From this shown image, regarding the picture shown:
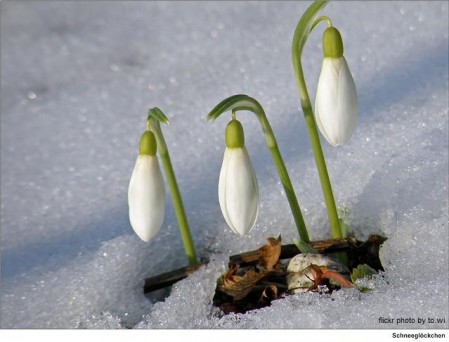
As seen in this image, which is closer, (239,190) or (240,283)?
(239,190)

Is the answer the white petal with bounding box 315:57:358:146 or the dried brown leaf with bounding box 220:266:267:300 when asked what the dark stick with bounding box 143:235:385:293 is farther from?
the white petal with bounding box 315:57:358:146

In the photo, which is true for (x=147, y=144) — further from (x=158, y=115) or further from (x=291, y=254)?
(x=291, y=254)

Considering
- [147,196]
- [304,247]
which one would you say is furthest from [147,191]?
[304,247]

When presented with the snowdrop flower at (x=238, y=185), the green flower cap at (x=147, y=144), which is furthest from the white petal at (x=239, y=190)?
the green flower cap at (x=147, y=144)

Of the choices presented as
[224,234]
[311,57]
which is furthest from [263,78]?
[224,234]

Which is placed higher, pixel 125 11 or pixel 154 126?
pixel 125 11
